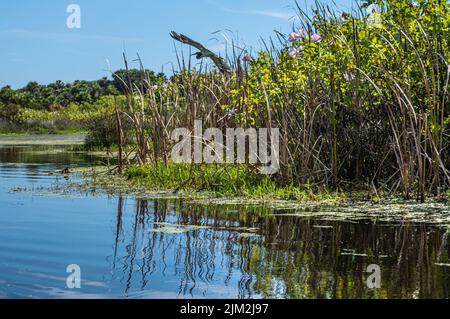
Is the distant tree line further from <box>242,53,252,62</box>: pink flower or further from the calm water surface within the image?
the calm water surface

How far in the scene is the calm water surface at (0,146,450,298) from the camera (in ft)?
13.5

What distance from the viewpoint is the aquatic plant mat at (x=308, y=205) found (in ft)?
22.3

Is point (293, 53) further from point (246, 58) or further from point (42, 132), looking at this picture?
point (42, 132)

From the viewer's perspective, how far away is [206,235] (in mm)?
5926

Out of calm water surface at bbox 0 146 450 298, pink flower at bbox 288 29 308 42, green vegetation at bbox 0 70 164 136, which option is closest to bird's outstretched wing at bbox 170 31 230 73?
pink flower at bbox 288 29 308 42

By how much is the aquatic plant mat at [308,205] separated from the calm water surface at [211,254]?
21 centimetres

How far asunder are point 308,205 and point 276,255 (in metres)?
2.61

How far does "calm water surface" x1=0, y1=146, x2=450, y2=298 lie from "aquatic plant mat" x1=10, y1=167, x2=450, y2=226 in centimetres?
21

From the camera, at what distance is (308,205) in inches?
300

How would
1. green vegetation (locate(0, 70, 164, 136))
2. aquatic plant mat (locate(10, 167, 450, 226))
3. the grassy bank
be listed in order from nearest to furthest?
aquatic plant mat (locate(10, 167, 450, 226))
the grassy bank
green vegetation (locate(0, 70, 164, 136))

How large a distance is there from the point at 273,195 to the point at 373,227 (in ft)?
6.91

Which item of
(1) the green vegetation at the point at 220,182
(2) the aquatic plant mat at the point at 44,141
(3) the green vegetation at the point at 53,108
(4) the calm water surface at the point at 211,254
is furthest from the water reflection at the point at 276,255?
(2) the aquatic plant mat at the point at 44,141

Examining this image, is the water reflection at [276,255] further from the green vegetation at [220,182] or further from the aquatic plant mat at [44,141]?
the aquatic plant mat at [44,141]
